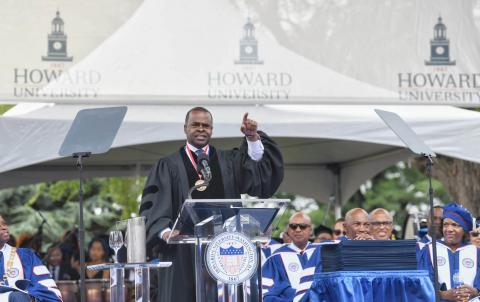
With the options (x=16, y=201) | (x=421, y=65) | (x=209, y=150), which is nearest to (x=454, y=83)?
(x=421, y=65)

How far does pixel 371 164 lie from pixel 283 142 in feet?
5.15

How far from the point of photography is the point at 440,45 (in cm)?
1225

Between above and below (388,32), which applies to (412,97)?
below

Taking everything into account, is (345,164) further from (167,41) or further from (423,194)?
(423,194)

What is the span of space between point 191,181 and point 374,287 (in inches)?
67.4

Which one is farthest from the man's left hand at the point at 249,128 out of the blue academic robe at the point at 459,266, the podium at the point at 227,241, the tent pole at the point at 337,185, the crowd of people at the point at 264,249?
the tent pole at the point at 337,185

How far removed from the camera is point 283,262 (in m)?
10.9

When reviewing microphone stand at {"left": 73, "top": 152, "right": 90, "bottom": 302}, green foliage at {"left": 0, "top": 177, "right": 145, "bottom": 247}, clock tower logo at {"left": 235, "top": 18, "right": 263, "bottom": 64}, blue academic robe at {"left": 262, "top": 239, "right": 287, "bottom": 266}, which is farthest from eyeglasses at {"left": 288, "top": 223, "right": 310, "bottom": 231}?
green foliage at {"left": 0, "top": 177, "right": 145, "bottom": 247}

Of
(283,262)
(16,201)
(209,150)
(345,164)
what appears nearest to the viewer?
(209,150)

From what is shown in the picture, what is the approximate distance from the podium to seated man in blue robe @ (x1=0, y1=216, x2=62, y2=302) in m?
3.52

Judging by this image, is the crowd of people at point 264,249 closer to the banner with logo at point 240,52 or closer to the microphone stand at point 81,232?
the microphone stand at point 81,232

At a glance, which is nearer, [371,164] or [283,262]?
[283,262]

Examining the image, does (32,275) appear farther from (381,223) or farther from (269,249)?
(381,223)

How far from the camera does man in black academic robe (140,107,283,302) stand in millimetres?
7809
